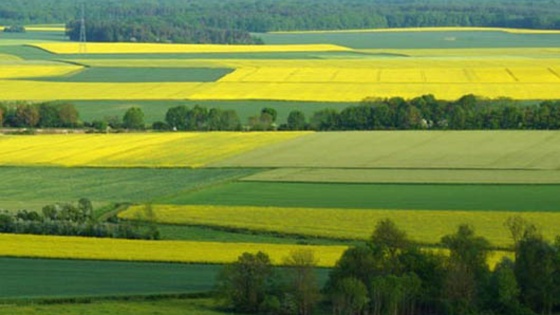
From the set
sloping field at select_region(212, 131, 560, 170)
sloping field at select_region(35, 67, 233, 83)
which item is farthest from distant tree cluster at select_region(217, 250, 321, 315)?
sloping field at select_region(35, 67, 233, 83)

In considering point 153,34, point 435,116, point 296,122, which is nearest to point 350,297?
point 296,122

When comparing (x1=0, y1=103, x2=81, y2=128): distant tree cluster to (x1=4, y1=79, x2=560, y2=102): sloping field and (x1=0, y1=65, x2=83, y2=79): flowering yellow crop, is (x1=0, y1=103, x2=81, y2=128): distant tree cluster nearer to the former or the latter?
(x1=4, y1=79, x2=560, y2=102): sloping field

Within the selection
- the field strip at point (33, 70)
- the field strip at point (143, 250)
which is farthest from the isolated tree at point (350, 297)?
the field strip at point (33, 70)

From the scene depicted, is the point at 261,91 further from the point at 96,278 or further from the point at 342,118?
the point at 96,278

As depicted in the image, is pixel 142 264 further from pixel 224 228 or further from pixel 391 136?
pixel 391 136

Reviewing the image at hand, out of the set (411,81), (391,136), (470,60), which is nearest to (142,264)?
(391,136)

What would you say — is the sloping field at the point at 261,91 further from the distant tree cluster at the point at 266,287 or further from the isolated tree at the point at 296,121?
the distant tree cluster at the point at 266,287
